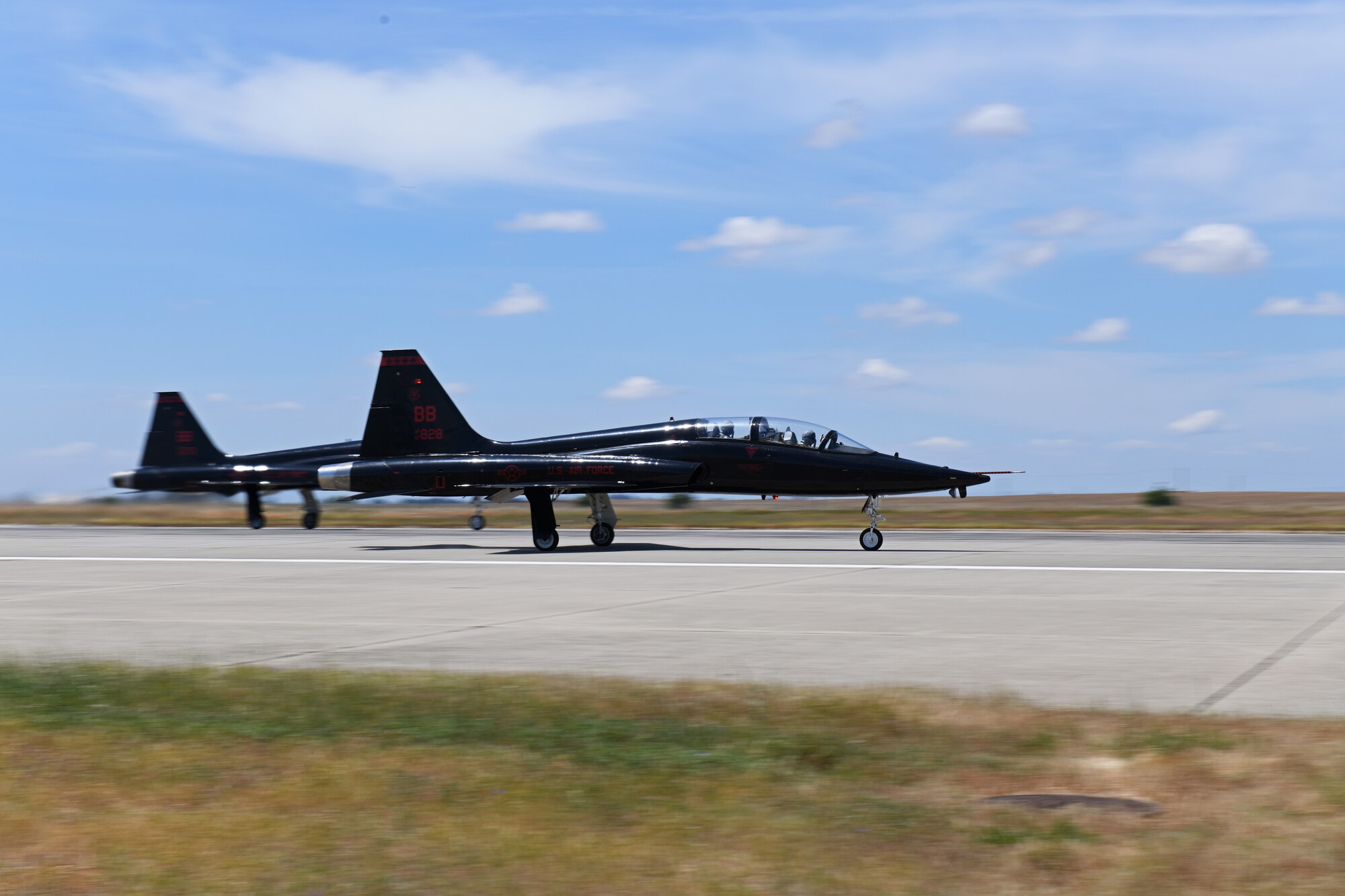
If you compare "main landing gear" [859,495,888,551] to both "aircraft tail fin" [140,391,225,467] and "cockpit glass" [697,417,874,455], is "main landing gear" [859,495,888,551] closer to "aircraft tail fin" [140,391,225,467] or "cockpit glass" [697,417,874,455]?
"cockpit glass" [697,417,874,455]

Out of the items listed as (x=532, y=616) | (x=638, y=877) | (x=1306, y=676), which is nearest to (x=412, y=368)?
(x=532, y=616)

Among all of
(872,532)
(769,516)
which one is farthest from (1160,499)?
(872,532)

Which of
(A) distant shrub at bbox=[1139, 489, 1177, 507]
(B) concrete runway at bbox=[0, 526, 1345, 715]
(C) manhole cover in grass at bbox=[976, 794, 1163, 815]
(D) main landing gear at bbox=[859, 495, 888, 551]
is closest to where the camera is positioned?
(C) manhole cover in grass at bbox=[976, 794, 1163, 815]

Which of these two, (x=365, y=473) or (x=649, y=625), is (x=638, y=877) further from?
(x=365, y=473)

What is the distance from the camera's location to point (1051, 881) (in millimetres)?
4969

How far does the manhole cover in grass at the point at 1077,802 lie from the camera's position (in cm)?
579

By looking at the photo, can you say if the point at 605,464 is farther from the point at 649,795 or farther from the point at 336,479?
the point at 649,795

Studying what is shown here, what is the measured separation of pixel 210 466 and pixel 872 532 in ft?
82.7

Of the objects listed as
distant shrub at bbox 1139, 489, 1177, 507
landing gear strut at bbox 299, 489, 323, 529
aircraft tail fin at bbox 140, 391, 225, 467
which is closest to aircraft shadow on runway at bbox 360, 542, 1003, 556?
landing gear strut at bbox 299, 489, 323, 529

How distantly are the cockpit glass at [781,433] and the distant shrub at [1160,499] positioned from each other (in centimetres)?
4092

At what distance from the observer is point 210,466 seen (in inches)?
1705

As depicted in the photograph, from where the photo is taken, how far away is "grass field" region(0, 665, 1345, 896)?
16.7 ft

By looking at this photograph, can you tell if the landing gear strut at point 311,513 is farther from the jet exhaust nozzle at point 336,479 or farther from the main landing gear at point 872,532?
the main landing gear at point 872,532

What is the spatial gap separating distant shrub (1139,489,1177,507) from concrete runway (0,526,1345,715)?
3824 cm
